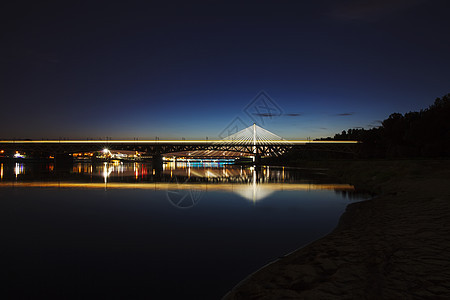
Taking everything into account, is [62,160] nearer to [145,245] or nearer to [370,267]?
[145,245]

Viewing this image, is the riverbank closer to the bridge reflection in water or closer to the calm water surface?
the calm water surface

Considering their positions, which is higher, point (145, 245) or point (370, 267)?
point (370, 267)

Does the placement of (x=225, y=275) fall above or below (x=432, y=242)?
below

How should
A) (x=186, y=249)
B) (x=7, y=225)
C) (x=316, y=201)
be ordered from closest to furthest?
1. (x=186, y=249)
2. (x=7, y=225)
3. (x=316, y=201)

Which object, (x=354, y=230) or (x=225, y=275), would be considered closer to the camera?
(x=225, y=275)

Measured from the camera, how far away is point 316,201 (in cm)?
2280

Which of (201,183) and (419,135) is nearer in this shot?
(201,183)

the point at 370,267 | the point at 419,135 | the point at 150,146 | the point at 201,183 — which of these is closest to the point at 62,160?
the point at 150,146

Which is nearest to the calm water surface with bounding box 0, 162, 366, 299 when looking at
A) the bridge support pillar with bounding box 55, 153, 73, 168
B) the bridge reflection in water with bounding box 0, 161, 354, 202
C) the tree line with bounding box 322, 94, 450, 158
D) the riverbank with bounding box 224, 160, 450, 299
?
the riverbank with bounding box 224, 160, 450, 299

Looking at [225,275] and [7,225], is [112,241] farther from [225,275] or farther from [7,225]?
[7,225]

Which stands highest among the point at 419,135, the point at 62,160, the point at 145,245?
the point at 419,135

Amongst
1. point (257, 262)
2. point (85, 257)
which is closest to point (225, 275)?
point (257, 262)

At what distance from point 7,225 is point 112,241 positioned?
709 cm

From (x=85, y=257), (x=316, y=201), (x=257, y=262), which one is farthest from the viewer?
(x=316, y=201)
